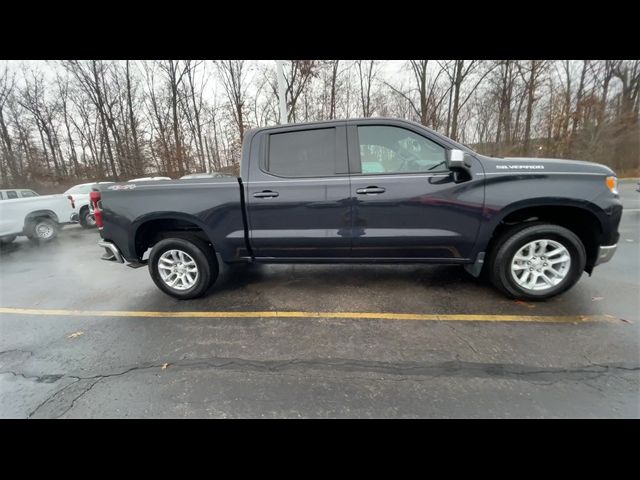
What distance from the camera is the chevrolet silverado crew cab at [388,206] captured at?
304cm

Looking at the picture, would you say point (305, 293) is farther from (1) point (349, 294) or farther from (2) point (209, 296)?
(2) point (209, 296)

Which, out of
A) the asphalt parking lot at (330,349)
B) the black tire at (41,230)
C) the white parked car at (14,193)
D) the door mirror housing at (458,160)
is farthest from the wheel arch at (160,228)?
the white parked car at (14,193)

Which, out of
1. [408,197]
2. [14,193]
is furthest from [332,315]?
[14,193]

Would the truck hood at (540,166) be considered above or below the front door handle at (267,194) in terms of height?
above

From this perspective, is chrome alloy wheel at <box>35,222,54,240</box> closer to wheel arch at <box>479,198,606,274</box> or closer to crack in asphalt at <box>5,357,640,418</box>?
crack in asphalt at <box>5,357,640,418</box>

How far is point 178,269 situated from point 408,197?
3.07 m

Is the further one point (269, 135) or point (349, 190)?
point (269, 135)

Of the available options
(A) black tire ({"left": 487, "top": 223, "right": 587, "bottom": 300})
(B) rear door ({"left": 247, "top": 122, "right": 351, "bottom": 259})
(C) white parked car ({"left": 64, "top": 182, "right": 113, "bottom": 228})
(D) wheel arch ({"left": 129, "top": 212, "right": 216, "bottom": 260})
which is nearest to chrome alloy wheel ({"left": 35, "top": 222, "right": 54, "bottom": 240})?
(C) white parked car ({"left": 64, "top": 182, "right": 113, "bottom": 228})

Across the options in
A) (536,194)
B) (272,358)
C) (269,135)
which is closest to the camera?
(272,358)

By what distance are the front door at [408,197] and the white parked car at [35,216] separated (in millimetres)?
9660

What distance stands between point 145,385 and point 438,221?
321 centimetres

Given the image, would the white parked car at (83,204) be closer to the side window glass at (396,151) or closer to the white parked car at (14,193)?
the white parked car at (14,193)

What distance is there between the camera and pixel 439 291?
3.62 m

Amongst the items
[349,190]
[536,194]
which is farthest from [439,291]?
[349,190]
